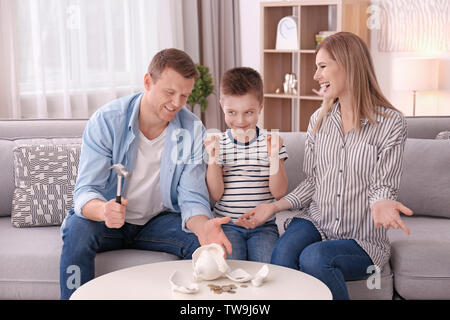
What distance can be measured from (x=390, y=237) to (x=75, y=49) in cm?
261

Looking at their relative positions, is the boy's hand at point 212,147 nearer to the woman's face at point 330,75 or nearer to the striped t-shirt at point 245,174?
the striped t-shirt at point 245,174

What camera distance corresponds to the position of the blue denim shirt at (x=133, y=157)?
192 cm

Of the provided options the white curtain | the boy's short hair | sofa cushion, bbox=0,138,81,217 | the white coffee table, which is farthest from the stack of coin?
the white curtain

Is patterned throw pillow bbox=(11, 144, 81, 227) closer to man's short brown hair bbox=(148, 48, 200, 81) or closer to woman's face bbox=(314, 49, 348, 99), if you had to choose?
man's short brown hair bbox=(148, 48, 200, 81)

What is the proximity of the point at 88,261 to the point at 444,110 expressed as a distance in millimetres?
3094

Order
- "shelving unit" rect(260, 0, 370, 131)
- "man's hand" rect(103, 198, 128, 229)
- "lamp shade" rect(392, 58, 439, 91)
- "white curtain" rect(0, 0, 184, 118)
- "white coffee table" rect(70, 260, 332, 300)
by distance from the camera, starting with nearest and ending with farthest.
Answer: "white coffee table" rect(70, 260, 332, 300), "man's hand" rect(103, 198, 128, 229), "white curtain" rect(0, 0, 184, 118), "lamp shade" rect(392, 58, 439, 91), "shelving unit" rect(260, 0, 370, 131)

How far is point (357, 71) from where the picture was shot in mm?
1839

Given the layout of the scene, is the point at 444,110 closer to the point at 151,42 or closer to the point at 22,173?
the point at 151,42

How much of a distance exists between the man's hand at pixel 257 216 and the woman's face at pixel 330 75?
0.41m

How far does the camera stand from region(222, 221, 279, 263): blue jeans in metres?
1.85

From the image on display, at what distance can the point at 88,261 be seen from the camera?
70.5 inches

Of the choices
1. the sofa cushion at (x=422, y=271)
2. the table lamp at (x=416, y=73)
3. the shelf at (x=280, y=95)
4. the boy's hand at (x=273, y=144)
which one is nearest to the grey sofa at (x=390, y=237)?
the sofa cushion at (x=422, y=271)

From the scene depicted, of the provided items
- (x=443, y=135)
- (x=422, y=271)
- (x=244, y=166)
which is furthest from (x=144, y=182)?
(x=443, y=135)

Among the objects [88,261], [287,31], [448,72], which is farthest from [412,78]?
[88,261]
